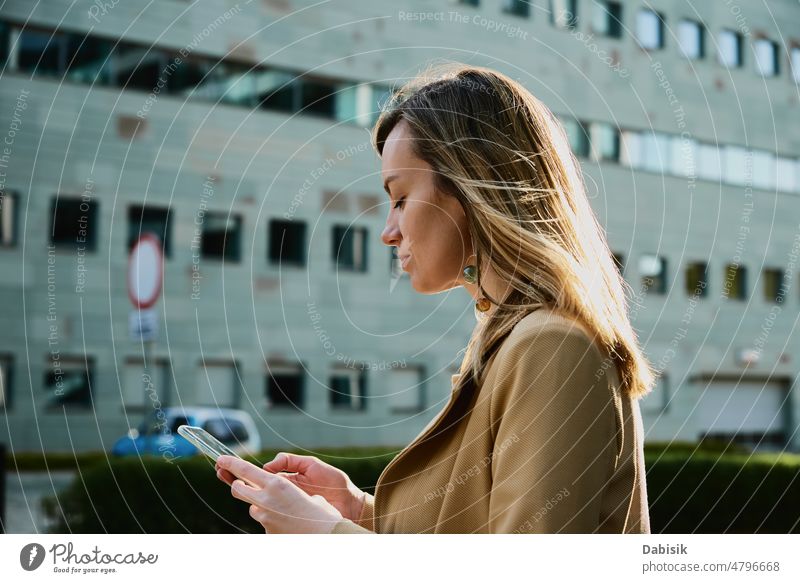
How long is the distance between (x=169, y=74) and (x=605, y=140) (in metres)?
10.7

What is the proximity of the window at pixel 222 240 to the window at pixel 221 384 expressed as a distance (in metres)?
2.30

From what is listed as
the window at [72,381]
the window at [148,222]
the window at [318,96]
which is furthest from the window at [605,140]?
the window at [72,381]

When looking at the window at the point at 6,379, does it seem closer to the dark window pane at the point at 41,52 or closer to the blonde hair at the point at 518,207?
the dark window pane at the point at 41,52

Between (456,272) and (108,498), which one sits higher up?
(456,272)

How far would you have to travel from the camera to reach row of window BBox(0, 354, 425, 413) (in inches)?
805

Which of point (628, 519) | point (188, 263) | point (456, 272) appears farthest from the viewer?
point (188, 263)

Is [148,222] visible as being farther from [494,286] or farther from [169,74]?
[494,286]

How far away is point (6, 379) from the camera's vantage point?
67.4ft

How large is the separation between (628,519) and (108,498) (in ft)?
20.2

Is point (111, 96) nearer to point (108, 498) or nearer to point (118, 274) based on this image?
point (118, 274)

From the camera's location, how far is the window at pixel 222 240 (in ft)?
74.2
